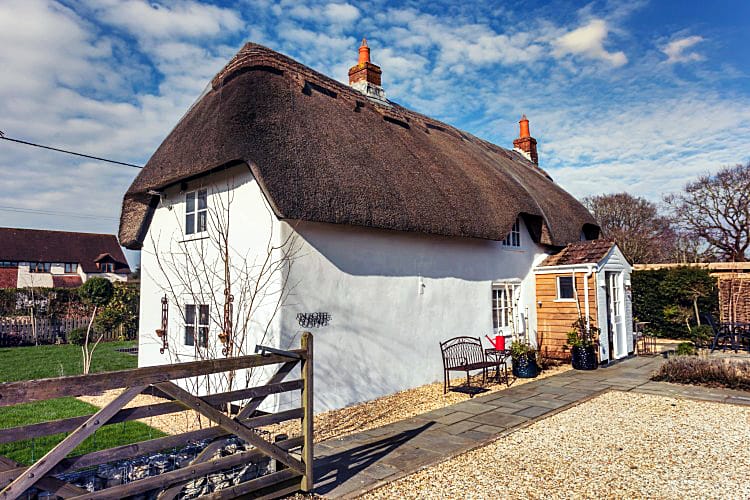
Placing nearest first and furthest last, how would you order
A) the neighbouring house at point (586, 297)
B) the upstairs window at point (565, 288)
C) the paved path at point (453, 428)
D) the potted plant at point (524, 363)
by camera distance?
the paved path at point (453, 428) → the potted plant at point (524, 363) → the neighbouring house at point (586, 297) → the upstairs window at point (565, 288)

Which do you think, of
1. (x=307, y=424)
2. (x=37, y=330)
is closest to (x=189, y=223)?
(x=307, y=424)

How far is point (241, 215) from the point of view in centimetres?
753

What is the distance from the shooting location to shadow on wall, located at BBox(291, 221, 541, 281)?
7550 millimetres

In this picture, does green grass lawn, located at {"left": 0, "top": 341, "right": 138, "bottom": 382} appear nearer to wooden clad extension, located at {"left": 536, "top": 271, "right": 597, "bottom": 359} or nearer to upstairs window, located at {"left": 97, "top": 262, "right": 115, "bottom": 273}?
wooden clad extension, located at {"left": 536, "top": 271, "right": 597, "bottom": 359}

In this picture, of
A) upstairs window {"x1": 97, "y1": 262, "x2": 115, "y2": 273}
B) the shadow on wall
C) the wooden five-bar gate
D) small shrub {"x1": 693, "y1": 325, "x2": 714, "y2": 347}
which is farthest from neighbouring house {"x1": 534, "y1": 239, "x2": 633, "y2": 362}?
upstairs window {"x1": 97, "y1": 262, "x2": 115, "y2": 273}

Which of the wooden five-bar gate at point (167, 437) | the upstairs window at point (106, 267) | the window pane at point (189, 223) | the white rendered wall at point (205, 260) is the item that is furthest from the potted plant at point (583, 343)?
the upstairs window at point (106, 267)

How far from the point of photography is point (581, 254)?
11883 mm

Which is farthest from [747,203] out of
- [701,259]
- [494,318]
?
[494,318]

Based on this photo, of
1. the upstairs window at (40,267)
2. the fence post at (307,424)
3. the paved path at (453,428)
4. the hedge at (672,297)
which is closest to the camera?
the fence post at (307,424)

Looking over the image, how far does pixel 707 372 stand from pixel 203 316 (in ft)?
31.3

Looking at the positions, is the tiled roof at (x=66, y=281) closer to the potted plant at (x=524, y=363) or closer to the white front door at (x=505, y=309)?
the white front door at (x=505, y=309)

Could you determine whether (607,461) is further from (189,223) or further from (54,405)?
(54,405)

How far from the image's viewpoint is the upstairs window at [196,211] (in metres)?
8.48

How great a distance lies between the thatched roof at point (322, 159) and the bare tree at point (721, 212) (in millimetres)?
20359
